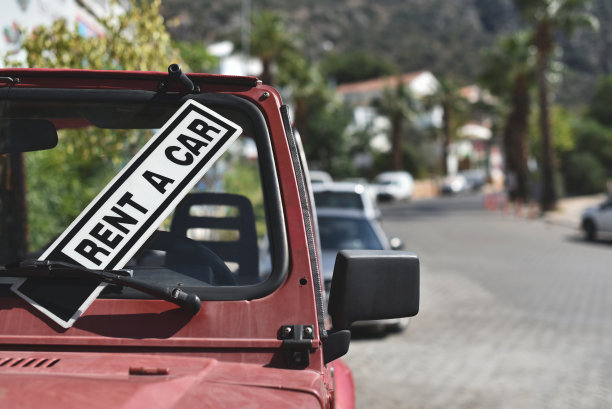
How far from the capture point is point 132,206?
236 cm

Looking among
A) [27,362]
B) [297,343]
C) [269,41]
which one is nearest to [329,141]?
[269,41]

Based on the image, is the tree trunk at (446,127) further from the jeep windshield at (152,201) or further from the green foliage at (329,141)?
the jeep windshield at (152,201)

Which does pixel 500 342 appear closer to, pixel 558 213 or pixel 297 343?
pixel 297 343

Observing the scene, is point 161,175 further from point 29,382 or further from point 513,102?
point 513,102

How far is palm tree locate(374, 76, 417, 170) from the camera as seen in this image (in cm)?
6669

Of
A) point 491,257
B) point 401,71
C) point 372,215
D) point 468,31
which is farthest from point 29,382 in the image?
point 468,31

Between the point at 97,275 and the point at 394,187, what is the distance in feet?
175

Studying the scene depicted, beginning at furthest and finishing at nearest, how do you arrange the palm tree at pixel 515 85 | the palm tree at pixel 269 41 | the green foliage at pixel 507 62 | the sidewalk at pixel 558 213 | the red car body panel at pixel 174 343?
Result: the palm tree at pixel 515 85
the green foliage at pixel 507 62
the palm tree at pixel 269 41
the sidewalk at pixel 558 213
the red car body panel at pixel 174 343

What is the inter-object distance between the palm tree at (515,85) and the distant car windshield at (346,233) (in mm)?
31039

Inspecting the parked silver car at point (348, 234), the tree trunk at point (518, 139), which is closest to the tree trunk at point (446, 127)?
the tree trunk at point (518, 139)

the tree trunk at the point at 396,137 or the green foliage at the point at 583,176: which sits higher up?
A: the tree trunk at the point at 396,137

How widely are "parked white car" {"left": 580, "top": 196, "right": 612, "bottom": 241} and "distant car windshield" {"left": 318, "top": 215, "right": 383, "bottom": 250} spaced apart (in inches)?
548

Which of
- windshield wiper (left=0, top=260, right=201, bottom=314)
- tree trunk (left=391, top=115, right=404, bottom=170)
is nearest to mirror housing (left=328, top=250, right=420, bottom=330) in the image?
windshield wiper (left=0, top=260, right=201, bottom=314)

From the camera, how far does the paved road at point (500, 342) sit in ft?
21.9
